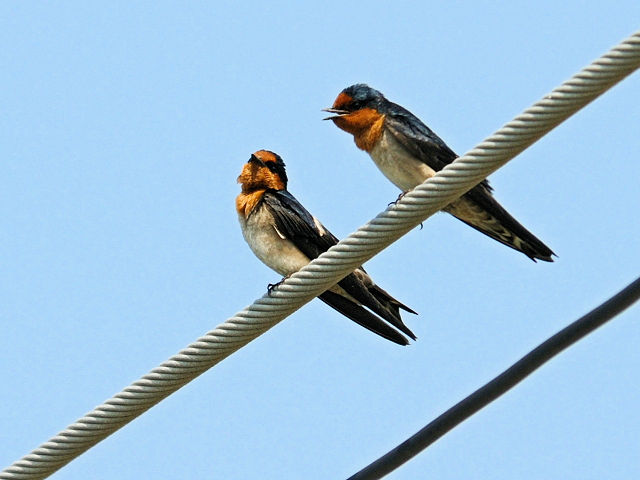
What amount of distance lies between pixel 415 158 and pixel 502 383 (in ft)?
9.07

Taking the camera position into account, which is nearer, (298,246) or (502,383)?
(502,383)

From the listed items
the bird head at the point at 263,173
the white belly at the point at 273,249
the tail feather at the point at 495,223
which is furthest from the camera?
the bird head at the point at 263,173

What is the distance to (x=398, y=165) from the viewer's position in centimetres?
652

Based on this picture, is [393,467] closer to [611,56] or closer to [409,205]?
[409,205]

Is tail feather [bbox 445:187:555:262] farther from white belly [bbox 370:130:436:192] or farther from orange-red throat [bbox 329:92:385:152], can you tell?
orange-red throat [bbox 329:92:385:152]

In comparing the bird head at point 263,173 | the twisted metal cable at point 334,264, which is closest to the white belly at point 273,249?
the bird head at point 263,173

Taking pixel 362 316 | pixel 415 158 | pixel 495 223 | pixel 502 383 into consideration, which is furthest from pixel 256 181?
pixel 502 383

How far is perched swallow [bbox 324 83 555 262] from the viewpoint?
6254 mm

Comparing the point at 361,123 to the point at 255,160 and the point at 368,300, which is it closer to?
the point at 255,160

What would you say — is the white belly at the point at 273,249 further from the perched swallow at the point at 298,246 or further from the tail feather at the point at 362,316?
the tail feather at the point at 362,316

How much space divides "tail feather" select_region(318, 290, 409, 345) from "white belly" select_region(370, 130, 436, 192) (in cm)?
76

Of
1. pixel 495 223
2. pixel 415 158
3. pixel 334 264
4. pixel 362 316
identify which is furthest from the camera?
pixel 415 158

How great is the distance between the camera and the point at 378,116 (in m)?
6.72

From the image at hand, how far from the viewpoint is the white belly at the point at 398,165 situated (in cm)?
648
